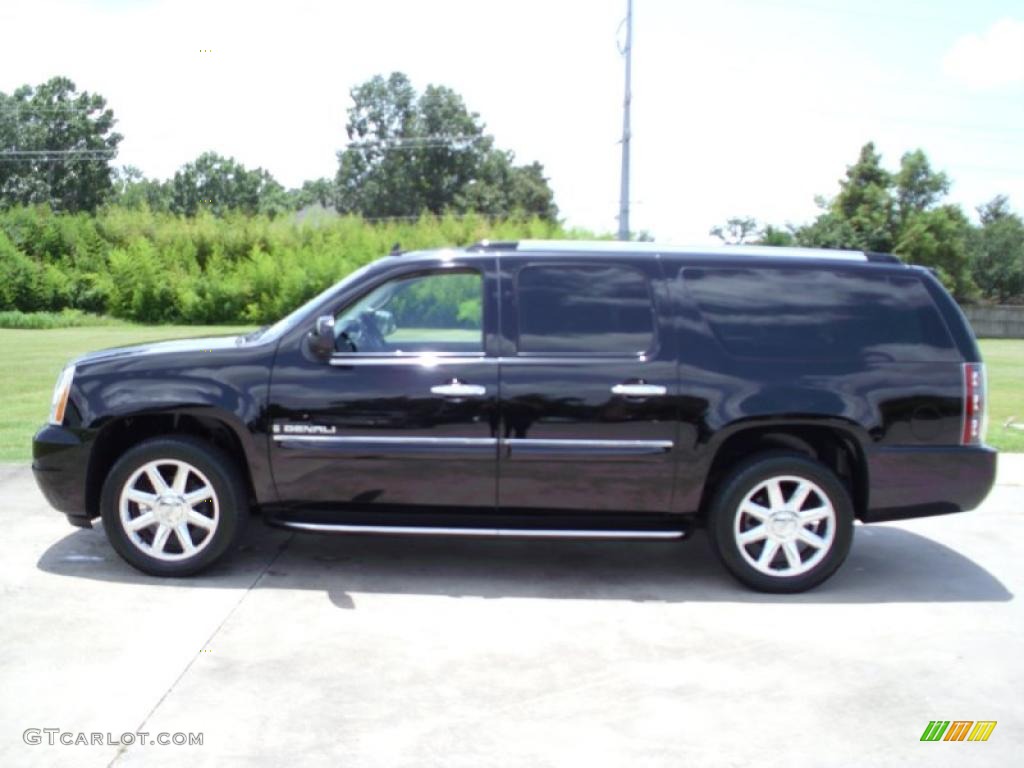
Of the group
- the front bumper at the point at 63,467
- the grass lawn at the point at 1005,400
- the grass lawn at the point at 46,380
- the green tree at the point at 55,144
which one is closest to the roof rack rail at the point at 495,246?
the front bumper at the point at 63,467

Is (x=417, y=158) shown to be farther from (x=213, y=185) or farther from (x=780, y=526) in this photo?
(x=780, y=526)

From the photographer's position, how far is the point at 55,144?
225 feet

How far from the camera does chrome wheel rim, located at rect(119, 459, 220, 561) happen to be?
5309 millimetres

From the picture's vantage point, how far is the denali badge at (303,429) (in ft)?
17.2

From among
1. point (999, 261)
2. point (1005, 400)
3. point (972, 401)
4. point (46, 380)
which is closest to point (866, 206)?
point (999, 261)

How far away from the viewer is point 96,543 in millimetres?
6023

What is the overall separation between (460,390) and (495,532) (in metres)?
0.78

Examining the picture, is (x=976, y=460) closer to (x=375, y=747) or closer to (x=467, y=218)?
(x=375, y=747)

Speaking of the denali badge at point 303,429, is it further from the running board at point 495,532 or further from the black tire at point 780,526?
the black tire at point 780,526

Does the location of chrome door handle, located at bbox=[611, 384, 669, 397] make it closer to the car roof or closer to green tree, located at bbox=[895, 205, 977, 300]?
the car roof

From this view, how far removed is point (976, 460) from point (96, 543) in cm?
506

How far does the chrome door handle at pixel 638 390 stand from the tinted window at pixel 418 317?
0.76 m

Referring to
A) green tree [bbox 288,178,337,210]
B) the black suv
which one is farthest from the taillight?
green tree [bbox 288,178,337,210]

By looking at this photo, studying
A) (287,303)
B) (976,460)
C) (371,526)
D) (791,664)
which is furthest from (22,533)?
(287,303)
